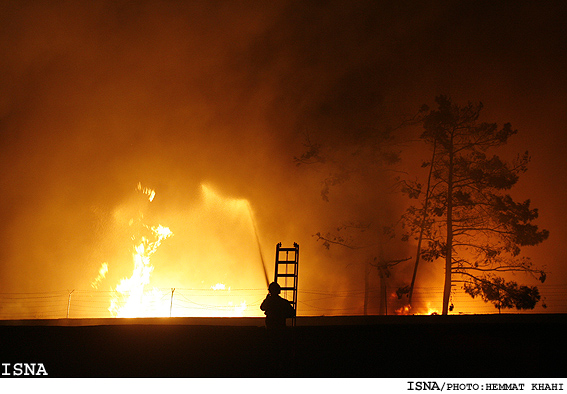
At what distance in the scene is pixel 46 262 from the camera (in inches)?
1293

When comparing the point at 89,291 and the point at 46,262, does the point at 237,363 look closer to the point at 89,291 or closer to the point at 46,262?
the point at 89,291

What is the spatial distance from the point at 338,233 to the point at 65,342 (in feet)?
78.1

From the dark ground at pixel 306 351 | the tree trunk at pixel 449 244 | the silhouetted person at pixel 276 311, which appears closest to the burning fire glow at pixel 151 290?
the tree trunk at pixel 449 244

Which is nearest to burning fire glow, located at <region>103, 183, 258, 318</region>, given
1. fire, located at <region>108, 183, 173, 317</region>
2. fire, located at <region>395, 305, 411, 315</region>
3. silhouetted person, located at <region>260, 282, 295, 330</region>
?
fire, located at <region>108, 183, 173, 317</region>

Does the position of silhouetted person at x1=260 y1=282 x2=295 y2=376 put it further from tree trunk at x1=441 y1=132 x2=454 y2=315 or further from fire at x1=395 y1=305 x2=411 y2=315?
fire at x1=395 y1=305 x2=411 y2=315

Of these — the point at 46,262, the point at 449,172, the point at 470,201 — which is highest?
the point at 449,172

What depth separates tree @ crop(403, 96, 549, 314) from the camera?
21578mm

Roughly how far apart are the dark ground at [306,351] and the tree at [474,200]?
918cm

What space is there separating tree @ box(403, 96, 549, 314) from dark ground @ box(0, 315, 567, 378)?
30.1 ft

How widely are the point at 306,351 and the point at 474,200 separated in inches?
653

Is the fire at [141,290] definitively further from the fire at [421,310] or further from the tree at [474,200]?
the tree at [474,200]

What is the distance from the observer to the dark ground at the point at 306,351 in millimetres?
8086
